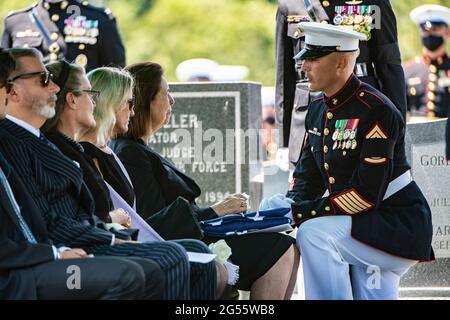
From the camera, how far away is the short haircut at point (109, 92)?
22.6 ft

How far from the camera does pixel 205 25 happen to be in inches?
1117

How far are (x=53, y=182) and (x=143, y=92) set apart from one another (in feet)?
5.04

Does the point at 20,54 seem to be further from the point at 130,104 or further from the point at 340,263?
the point at 340,263

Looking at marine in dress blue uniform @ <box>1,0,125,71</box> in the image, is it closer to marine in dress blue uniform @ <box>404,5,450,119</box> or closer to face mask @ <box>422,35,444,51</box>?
marine in dress blue uniform @ <box>404,5,450,119</box>

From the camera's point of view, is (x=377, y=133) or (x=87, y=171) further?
(x=377, y=133)

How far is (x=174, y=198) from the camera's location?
728cm

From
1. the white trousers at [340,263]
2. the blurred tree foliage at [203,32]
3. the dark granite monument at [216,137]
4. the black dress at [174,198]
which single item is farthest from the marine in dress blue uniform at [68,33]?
the blurred tree foliage at [203,32]

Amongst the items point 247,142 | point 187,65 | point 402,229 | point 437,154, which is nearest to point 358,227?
point 402,229

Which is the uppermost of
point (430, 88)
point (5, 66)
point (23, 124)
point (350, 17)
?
point (5, 66)

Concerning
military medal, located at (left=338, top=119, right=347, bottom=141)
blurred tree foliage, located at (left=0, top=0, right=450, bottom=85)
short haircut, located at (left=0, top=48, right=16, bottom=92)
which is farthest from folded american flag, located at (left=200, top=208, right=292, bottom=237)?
blurred tree foliage, located at (left=0, top=0, right=450, bottom=85)

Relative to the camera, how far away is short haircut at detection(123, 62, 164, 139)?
289 inches

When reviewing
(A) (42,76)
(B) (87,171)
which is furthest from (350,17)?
(A) (42,76)

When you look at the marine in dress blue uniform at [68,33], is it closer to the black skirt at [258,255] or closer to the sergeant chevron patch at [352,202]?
the black skirt at [258,255]

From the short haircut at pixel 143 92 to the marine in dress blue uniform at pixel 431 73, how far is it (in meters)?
7.04
